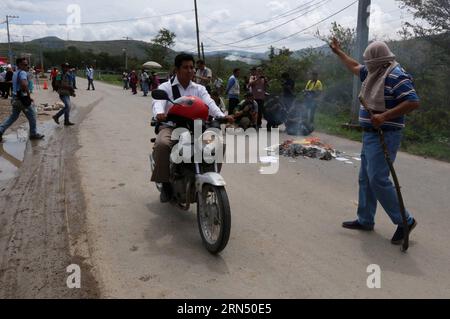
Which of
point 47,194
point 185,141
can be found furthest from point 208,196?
point 47,194

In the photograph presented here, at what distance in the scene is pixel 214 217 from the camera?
163 inches

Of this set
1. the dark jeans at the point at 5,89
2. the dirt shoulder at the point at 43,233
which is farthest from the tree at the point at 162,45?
the dirt shoulder at the point at 43,233

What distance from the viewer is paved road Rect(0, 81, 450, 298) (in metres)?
3.47

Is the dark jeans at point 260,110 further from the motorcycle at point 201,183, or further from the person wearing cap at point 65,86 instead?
the motorcycle at point 201,183

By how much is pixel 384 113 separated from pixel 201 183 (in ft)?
6.10

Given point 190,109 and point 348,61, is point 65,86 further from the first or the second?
point 348,61

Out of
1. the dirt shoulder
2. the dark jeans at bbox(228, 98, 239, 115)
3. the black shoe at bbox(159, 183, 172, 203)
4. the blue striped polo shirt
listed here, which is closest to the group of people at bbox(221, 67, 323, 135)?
the dark jeans at bbox(228, 98, 239, 115)

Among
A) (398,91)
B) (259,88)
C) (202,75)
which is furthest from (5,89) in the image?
(398,91)

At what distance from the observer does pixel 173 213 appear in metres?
5.21

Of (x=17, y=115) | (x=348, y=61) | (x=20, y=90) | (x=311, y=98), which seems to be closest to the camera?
(x=348, y=61)

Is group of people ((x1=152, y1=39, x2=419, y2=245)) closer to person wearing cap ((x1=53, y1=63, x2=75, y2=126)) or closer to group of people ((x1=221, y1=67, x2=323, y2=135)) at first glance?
group of people ((x1=221, y1=67, x2=323, y2=135))

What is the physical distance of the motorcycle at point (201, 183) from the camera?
3945 mm

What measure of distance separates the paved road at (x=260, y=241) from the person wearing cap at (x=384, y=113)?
437 mm
